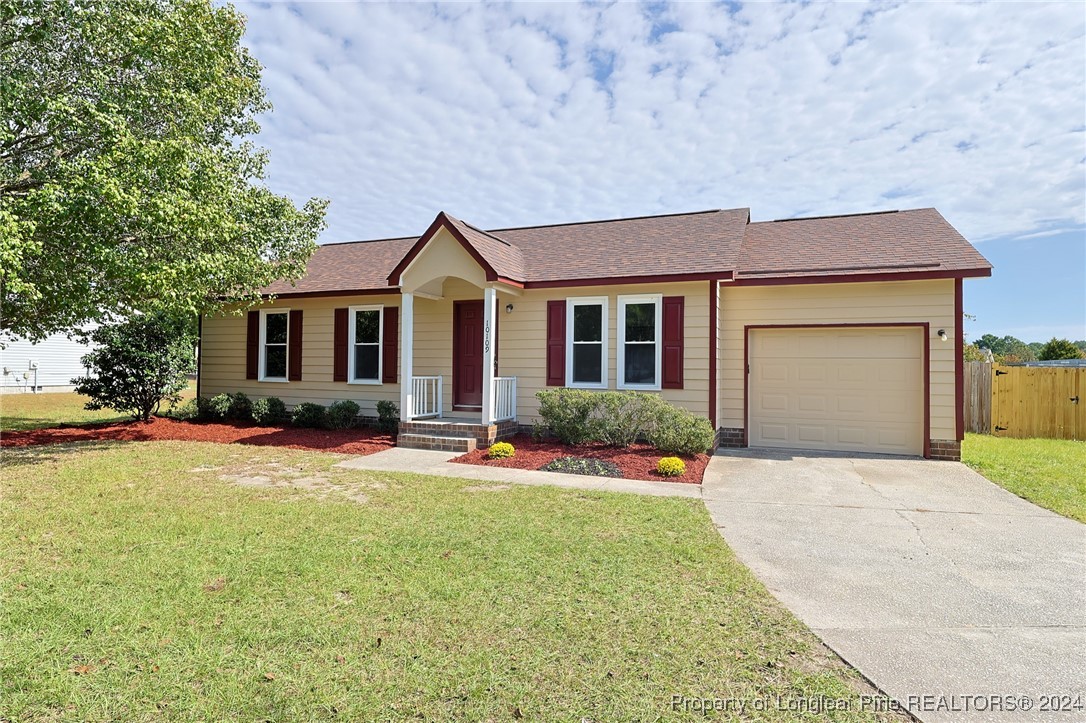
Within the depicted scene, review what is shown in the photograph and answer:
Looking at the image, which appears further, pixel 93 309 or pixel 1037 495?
pixel 93 309

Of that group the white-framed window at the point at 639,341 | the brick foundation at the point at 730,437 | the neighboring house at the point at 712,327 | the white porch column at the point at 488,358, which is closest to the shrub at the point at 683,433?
the neighboring house at the point at 712,327

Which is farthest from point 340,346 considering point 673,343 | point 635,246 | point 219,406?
point 673,343

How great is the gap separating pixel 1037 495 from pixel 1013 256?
80.7 feet

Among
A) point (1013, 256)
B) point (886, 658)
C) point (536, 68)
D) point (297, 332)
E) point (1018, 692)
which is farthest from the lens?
point (1013, 256)

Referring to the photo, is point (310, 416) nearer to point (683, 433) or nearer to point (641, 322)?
point (641, 322)

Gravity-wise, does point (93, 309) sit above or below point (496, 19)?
below

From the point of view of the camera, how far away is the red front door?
11883 mm

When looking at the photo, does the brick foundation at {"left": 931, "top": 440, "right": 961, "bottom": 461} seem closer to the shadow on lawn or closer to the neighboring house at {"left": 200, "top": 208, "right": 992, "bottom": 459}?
the neighboring house at {"left": 200, "top": 208, "right": 992, "bottom": 459}

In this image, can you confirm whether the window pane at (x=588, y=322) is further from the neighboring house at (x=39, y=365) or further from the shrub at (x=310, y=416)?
the neighboring house at (x=39, y=365)

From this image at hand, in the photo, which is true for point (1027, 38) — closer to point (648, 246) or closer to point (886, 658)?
point (648, 246)

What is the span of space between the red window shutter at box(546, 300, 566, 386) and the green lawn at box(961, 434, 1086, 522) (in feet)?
22.6

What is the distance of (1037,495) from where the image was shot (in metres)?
6.89

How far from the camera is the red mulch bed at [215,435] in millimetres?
10414

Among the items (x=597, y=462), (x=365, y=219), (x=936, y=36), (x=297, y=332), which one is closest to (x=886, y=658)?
(x=597, y=462)
